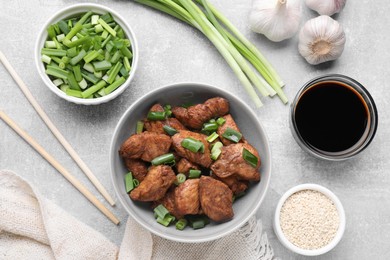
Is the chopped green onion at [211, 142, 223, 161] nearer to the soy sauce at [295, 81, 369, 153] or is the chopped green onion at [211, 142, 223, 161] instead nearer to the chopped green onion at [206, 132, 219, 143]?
the chopped green onion at [206, 132, 219, 143]

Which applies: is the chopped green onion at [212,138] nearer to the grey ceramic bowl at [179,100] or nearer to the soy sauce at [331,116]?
the grey ceramic bowl at [179,100]

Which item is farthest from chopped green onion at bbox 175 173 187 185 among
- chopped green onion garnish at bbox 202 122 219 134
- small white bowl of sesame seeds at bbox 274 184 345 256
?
small white bowl of sesame seeds at bbox 274 184 345 256

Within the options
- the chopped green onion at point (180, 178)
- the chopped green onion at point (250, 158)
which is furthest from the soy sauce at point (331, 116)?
the chopped green onion at point (180, 178)

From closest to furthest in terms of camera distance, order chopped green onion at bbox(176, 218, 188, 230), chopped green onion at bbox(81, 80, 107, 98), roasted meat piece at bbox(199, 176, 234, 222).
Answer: roasted meat piece at bbox(199, 176, 234, 222), chopped green onion at bbox(176, 218, 188, 230), chopped green onion at bbox(81, 80, 107, 98)

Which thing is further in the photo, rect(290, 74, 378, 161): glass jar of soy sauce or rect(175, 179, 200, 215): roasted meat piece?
rect(290, 74, 378, 161): glass jar of soy sauce

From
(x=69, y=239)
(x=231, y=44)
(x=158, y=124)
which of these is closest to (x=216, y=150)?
(x=158, y=124)

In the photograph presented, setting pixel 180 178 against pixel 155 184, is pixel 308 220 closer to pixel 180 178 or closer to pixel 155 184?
pixel 180 178

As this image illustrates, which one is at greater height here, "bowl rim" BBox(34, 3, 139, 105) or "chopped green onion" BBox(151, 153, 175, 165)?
"bowl rim" BBox(34, 3, 139, 105)
